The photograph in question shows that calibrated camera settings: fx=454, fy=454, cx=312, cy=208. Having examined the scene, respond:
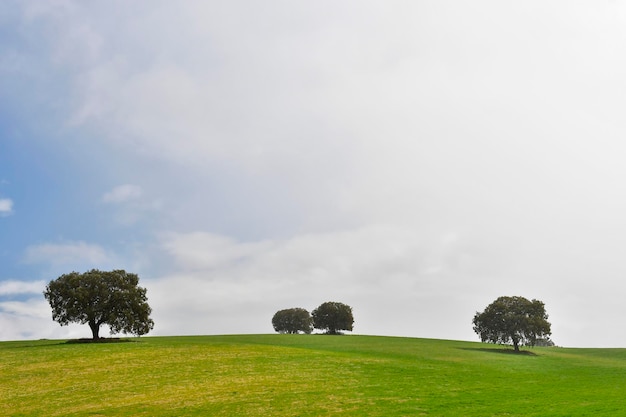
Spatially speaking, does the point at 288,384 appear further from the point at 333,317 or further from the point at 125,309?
the point at 333,317

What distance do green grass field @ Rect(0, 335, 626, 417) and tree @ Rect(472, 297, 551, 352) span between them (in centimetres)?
1937

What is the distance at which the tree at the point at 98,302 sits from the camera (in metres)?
75.4

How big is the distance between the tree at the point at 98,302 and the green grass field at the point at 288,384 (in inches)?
475

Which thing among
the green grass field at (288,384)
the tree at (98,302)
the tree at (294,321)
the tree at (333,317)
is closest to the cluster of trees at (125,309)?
the tree at (98,302)

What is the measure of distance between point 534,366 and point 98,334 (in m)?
67.6

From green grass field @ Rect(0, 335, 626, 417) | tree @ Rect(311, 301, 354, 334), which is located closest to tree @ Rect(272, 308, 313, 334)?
tree @ Rect(311, 301, 354, 334)

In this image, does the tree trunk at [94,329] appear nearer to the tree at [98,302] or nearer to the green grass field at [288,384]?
the tree at [98,302]

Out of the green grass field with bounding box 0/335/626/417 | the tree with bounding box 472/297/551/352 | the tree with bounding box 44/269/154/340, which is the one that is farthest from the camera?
the tree with bounding box 472/297/551/352

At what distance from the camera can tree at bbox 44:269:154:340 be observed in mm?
75438

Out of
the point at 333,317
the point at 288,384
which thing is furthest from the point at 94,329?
the point at 333,317

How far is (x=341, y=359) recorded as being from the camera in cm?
5625

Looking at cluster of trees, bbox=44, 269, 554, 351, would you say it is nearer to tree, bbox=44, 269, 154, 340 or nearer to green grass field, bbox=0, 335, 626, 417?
tree, bbox=44, 269, 154, 340

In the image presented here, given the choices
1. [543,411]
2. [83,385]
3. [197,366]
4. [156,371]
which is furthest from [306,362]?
[543,411]

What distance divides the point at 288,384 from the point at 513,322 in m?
58.4
